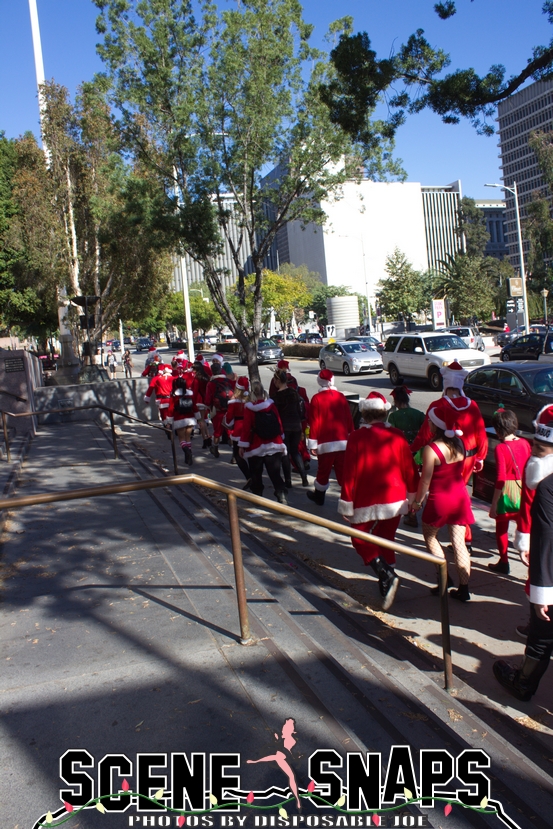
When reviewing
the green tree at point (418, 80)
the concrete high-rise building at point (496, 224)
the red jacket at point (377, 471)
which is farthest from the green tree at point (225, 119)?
the concrete high-rise building at point (496, 224)

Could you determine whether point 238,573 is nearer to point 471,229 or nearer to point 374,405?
point 374,405

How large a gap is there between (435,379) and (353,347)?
8356 millimetres

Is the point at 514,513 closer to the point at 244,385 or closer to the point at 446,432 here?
the point at 446,432

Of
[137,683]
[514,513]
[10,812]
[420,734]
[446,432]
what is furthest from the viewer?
[514,513]

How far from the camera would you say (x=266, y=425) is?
8.32 meters

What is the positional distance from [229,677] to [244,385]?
6781 mm

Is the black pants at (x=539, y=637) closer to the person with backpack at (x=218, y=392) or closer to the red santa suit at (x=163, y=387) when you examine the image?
the person with backpack at (x=218, y=392)

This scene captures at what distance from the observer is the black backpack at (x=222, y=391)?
11.8m

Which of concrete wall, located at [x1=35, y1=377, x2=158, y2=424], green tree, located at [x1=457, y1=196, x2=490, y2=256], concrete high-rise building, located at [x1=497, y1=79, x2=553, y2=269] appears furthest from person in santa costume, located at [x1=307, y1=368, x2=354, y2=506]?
concrete high-rise building, located at [x1=497, y1=79, x2=553, y2=269]

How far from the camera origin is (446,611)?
160 inches

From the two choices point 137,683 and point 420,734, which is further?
point 137,683

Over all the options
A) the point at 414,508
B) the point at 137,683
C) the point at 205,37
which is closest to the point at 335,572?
the point at 414,508

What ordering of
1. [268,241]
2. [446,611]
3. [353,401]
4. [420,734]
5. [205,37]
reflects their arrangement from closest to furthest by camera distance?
[420,734]
[446,611]
[353,401]
[205,37]
[268,241]

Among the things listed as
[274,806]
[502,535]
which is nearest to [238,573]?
[274,806]
